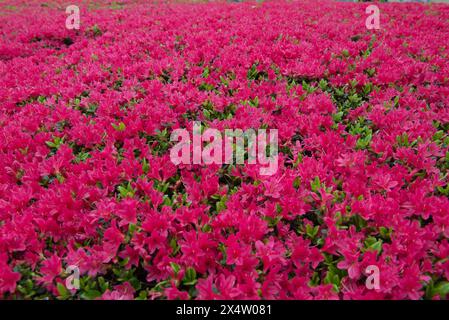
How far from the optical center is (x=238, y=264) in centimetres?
248

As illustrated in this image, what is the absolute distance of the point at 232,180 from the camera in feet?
11.5

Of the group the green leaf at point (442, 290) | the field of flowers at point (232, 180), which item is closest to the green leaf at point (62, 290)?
the field of flowers at point (232, 180)

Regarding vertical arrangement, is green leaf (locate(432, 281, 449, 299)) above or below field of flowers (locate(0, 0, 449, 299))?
below

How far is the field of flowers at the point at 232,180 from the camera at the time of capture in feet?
8.32

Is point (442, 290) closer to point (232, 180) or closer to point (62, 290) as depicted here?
point (232, 180)

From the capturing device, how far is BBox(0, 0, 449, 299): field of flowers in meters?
2.54

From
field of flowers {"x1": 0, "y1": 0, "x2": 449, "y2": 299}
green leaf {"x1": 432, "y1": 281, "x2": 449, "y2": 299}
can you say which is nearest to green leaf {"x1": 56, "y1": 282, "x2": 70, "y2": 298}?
field of flowers {"x1": 0, "y1": 0, "x2": 449, "y2": 299}

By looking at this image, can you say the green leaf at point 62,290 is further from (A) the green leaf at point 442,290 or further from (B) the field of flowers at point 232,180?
(A) the green leaf at point 442,290

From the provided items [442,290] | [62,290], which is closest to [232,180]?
[62,290]

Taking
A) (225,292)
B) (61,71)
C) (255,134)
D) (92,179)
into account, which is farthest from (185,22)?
(225,292)

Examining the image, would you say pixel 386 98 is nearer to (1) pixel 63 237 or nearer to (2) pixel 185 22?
(1) pixel 63 237

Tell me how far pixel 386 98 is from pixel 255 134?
1.94m

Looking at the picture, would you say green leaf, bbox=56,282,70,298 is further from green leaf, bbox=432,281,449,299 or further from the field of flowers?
green leaf, bbox=432,281,449,299

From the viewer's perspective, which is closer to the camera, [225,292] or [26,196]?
[225,292]
